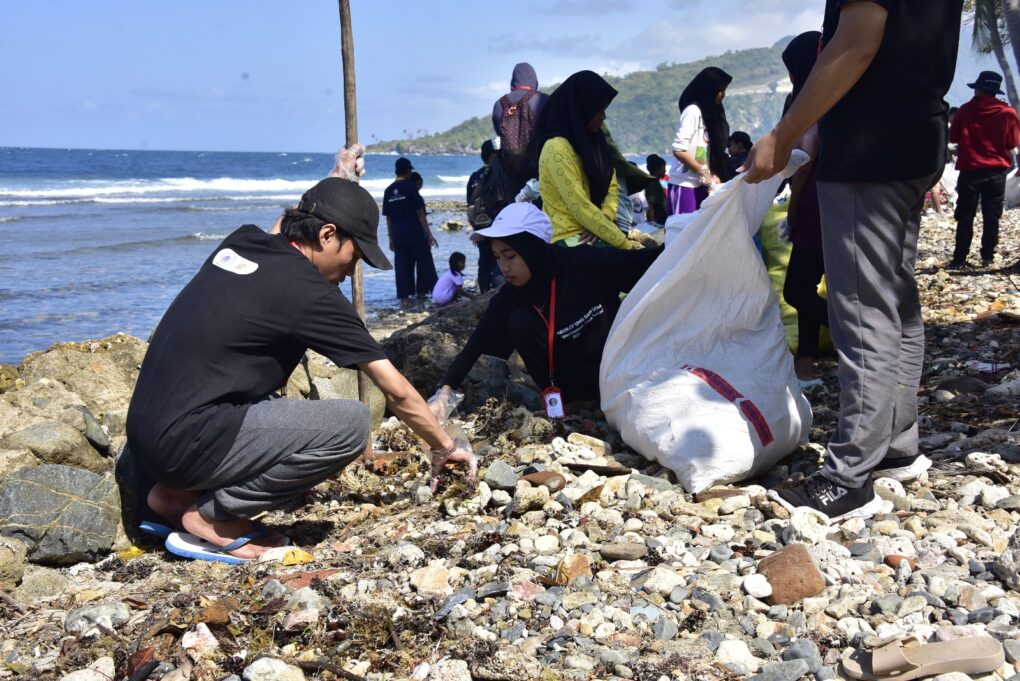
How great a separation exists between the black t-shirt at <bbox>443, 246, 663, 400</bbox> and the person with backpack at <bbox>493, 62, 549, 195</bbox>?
1883 mm

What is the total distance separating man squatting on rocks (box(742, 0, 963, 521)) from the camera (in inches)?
112

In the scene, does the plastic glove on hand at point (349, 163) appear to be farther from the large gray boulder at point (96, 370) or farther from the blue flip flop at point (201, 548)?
the large gray boulder at point (96, 370)

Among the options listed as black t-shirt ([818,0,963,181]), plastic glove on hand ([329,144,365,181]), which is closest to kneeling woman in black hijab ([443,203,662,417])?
plastic glove on hand ([329,144,365,181])

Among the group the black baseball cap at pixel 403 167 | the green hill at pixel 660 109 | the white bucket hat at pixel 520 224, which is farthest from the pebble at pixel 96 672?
the green hill at pixel 660 109

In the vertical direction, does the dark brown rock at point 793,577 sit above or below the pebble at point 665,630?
above

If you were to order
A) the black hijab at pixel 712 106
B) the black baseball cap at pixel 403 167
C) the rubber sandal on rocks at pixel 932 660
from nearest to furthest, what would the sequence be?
1. the rubber sandal on rocks at pixel 932 660
2. the black hijab at pixel 712 106
3. the black baseball cap at pixel 403 167

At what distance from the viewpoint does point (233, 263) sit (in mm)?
3268

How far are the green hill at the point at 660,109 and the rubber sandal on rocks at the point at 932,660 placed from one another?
108m

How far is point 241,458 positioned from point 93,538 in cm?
71

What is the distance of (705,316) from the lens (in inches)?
152

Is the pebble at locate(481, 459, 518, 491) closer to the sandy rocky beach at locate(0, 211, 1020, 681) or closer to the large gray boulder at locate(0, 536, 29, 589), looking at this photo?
the sandy rocky beach at locate(0, 211, 1020, 681)

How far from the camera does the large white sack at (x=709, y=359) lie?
3.56 metres

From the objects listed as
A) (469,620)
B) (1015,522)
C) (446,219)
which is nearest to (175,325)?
(469,620)

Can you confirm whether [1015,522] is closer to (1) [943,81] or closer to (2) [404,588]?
(1) [943,81]
